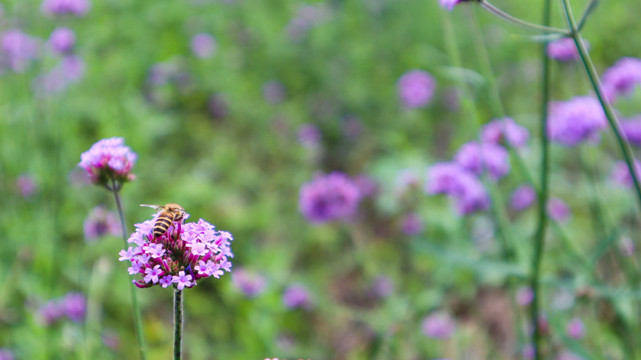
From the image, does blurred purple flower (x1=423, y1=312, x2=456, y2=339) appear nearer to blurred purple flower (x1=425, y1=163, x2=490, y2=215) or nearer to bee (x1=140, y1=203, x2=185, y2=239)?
blurred purple flower (x1=425, y1=163, x2=490, y2=215)

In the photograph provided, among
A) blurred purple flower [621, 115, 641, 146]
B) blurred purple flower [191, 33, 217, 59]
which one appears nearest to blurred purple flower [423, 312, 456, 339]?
blurred purple flower [621, 115, 641, 146]

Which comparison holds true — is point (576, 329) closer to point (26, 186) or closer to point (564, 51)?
point (564, 51)

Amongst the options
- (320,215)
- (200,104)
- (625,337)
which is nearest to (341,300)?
(320,215)

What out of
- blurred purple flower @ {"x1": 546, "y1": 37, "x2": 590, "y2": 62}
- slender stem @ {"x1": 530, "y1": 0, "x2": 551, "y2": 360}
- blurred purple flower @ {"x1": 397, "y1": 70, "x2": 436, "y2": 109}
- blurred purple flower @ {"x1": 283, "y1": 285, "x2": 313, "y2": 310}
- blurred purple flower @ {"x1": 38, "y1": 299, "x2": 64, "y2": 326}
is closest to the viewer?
slender stem @ {"x1": 530, "y1": 0, "x2": 551, "y2": 360}

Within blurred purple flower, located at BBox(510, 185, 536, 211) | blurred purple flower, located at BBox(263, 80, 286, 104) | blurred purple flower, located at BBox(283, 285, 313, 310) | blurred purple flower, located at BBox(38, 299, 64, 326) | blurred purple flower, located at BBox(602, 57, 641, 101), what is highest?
blurred purple flower, located at BBox(263, 80, 286, 104)

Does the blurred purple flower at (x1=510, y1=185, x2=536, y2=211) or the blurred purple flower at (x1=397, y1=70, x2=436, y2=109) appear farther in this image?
the blurred purple flower at (x1=397, y1=70, x2=436, y2=109)

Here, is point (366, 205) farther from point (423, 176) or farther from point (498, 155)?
point (498, 155)
